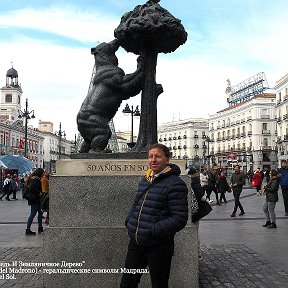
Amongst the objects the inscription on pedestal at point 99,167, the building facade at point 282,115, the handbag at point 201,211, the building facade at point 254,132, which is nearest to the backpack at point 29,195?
the inscription on pedestal at point 99,167

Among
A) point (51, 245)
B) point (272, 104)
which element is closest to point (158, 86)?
point (51, 245)

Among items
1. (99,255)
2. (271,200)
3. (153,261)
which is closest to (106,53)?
(99,255)

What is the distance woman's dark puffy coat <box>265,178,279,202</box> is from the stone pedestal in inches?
257

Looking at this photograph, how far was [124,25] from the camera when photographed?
636 centimetres

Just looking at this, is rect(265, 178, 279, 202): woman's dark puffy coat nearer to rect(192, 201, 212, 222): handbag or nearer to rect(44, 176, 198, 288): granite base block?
rect(192, 201, 212, 222): handbag

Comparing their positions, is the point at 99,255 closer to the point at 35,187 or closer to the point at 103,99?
the point at 103,99

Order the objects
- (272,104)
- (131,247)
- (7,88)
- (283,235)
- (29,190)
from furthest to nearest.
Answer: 1. (7,88)
2. (272,104)
3. (29,190)
4. (283,235)
5. (131,247)

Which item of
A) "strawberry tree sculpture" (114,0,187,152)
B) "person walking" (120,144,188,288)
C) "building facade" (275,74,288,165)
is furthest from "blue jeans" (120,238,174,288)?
"building facade" (275,74,288,165)

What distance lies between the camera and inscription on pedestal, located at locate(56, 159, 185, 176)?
5715mm

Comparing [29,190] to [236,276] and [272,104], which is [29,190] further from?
[272,104]

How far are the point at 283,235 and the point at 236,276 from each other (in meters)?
4.38

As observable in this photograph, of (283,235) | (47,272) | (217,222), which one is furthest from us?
(217,222)

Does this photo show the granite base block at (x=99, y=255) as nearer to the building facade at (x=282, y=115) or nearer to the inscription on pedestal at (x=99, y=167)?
the inscription on pedestal at (x=99, y=167)

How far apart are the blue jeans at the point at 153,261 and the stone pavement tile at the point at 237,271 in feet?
6.60
